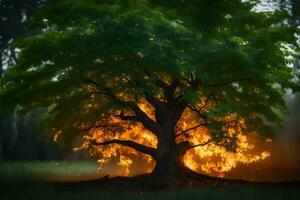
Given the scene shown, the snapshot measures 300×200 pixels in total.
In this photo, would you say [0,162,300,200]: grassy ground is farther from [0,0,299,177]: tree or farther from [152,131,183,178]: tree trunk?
[0,0,299,177]: tree

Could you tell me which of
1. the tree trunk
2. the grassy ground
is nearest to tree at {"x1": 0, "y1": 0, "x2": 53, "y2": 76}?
the grassy ground

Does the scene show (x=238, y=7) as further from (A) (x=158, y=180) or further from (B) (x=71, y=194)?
(B) (x=71, y=194)

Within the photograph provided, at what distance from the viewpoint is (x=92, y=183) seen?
28062mm

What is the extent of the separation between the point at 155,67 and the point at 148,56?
168 centimetres

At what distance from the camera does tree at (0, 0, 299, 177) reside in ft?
75.1

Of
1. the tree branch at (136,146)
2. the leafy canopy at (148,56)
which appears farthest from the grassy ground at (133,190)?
the leafy canopy at (148,56)

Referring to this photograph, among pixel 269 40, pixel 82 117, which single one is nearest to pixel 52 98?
pixel 82 117

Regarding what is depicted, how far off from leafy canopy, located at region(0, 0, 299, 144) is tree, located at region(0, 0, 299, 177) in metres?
0.05

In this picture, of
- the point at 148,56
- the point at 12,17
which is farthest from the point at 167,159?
the point at 12,17

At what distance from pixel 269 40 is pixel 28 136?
31.0 metres

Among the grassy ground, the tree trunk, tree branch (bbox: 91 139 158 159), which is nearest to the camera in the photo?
the grassy ground

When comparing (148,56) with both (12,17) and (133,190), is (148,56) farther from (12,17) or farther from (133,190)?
(12,17)

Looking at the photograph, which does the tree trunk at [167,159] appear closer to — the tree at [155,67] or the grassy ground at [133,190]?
the tree at [155,67]

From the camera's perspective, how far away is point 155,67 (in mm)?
23812
